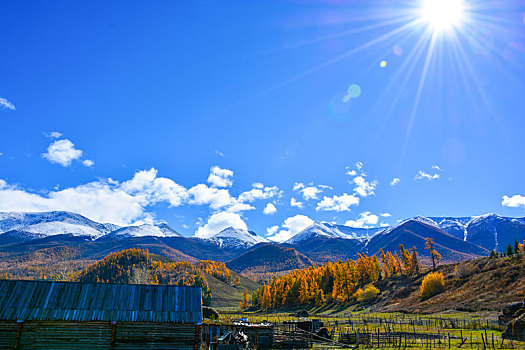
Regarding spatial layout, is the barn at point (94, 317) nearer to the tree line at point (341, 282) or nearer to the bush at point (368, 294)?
the bush at point (368, 294)

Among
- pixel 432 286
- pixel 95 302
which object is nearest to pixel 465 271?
pixel 432 286

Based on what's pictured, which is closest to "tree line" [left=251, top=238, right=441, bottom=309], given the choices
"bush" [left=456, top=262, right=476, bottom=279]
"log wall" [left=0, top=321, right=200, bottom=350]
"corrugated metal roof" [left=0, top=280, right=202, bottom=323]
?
"bush" [left=456, top=262, right=476, bottom=279]

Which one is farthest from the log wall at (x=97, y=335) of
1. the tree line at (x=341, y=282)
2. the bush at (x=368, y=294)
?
the tree line at (x=341, y=282)

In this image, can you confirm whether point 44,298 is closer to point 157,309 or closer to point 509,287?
point 157,309

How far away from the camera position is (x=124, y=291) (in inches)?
1136

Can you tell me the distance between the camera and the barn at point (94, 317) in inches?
1007

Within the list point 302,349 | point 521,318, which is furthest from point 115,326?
point 521,318

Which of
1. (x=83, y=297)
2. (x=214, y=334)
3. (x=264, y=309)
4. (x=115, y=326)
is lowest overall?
(x=264, y=309)

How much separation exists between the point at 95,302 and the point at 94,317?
4.55 ft

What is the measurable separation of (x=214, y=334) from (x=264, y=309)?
364 ft

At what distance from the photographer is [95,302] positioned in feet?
89.8

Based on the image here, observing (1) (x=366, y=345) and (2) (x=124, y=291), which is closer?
(2) (x=124, y=291)

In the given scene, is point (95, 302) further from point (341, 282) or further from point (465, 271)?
point (341, 282)

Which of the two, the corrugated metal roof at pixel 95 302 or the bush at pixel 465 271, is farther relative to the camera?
the bush at pixel 465 271
